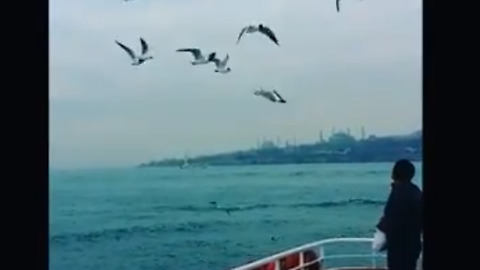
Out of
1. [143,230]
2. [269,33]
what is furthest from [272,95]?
[143,230]

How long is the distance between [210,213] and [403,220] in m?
0.40

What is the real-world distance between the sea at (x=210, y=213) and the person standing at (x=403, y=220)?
70 millimetres

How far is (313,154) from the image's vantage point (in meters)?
1.10

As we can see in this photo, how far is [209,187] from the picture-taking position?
1.14 m

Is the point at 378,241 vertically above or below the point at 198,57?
below

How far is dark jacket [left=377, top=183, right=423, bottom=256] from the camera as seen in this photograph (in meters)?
0.81

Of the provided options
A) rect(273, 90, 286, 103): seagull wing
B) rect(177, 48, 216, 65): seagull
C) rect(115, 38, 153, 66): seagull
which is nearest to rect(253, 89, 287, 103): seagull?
rect(273, 90, 286, 103): seagull wing

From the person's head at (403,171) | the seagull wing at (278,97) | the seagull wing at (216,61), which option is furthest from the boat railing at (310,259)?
the seagull wing at (216,61)

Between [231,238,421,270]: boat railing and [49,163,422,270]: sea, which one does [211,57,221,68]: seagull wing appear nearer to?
[49,163,422,270]: sea

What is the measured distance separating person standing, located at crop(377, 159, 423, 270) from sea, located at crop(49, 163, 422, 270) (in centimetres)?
7

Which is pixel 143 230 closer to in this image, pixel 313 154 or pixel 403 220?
pixel 313 154

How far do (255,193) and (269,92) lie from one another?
0.19m
